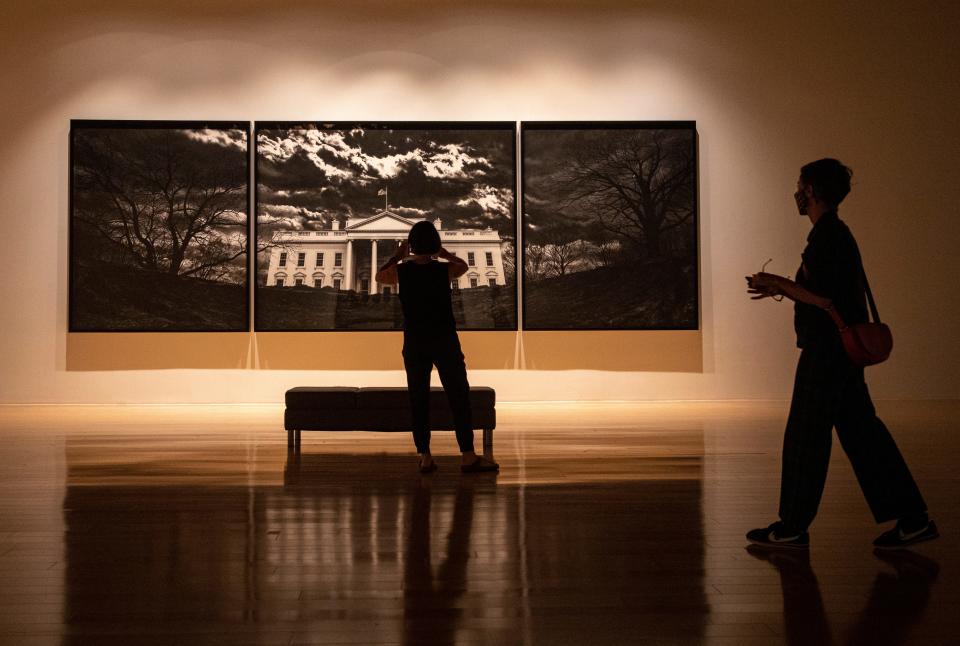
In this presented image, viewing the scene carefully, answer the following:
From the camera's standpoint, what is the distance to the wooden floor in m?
3.03

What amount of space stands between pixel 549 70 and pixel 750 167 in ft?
9.62

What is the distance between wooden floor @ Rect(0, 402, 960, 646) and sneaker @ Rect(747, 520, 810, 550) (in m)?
0.08

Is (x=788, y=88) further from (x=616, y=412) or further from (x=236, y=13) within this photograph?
(x=236, y=13)

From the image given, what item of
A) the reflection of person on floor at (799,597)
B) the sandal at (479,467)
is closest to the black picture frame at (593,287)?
the sandal at (479,467)

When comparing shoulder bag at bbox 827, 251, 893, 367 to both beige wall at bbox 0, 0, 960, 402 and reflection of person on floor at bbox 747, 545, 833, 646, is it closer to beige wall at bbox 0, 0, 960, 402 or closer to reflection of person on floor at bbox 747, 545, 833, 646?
reflection of person on floor at bbox 747, 545, 833, 646

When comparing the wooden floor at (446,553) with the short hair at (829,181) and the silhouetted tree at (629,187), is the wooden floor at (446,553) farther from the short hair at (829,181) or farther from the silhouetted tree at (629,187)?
the silhouetted tree at (629,187)

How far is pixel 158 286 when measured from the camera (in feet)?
41.0

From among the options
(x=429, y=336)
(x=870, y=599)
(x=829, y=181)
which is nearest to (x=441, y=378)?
(x=429, y=336)

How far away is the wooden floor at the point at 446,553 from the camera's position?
303 cm

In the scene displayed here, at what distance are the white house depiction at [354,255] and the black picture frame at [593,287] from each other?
14.8 inches

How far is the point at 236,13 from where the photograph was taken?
41.9 ft

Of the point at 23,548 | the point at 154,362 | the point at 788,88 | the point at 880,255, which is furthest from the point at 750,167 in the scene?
the point at 23,548

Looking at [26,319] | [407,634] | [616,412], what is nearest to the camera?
[407,634]

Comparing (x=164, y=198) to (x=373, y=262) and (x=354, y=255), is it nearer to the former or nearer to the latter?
(x=354, y=255)
